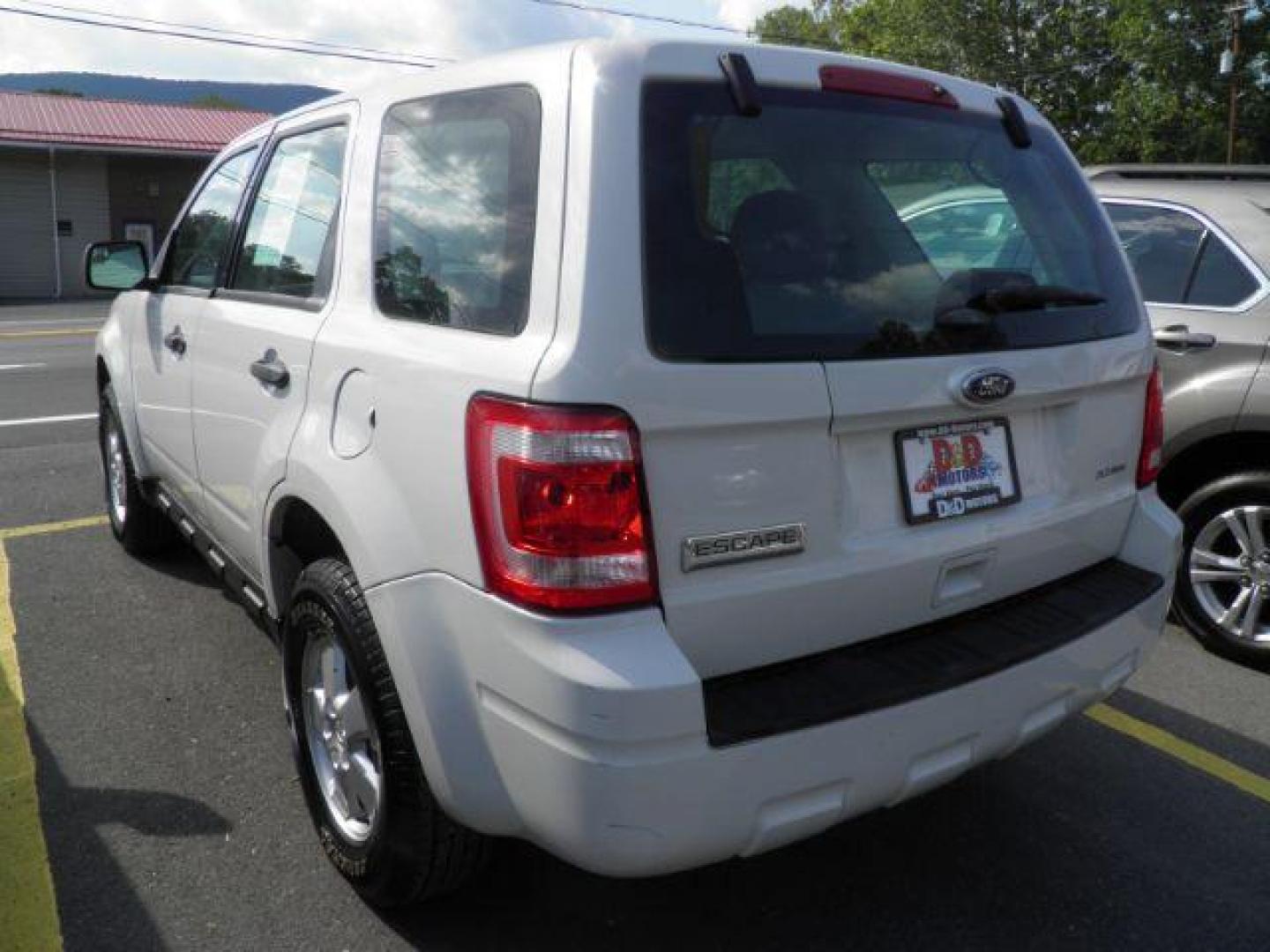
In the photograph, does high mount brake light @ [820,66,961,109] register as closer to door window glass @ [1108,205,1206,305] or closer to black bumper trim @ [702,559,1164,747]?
black bumper trim @ [702,559,1164,747]

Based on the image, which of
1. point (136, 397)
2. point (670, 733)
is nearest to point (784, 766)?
point (670, 733)

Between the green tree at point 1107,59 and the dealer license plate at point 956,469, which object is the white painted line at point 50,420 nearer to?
the dealer license plate at point 956,469

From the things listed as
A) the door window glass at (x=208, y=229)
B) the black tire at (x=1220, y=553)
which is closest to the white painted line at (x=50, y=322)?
the door window glass at (x=208, y=229)

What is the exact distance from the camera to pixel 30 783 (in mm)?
3195

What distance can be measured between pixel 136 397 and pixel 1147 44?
1546 inches

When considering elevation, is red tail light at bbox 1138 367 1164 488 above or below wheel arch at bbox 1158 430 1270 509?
above

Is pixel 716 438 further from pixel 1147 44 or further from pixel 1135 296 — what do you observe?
pixel 1147 44

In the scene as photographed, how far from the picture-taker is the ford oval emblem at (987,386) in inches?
91.9

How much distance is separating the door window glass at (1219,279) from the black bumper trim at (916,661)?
208 centimetres

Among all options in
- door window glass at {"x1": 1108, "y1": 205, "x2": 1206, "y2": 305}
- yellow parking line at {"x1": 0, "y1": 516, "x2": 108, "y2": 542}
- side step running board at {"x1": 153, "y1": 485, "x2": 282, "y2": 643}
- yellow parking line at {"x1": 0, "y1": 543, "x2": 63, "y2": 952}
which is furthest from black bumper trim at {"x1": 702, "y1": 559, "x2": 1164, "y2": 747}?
yellow parking line at {"x1": 0, "y1": 516, "x2": 108, "y2": 542}

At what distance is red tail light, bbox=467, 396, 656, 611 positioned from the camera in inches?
76.2

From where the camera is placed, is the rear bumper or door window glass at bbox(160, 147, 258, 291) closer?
the rear bumper

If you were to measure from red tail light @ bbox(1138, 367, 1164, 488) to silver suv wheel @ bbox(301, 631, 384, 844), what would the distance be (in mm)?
2070

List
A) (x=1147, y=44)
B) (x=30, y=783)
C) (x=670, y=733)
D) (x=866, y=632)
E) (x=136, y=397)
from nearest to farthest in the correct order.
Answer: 1. (x=670, y=733)
2. (x=866, y=632)
3. (x=30, y=783)
4. (x=136, y=397)
5. (x=1147, y=44)
